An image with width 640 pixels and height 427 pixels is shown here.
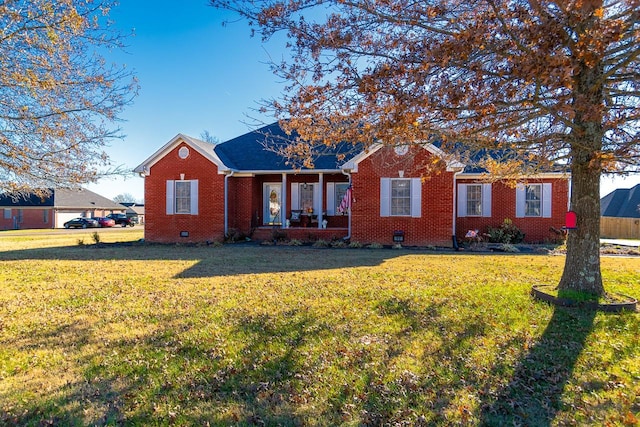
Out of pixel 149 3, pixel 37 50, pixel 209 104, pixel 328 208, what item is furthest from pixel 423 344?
pixel 209 104

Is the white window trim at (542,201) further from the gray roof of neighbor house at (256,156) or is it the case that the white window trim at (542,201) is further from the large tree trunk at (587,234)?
the large tree trunk at (587,234)

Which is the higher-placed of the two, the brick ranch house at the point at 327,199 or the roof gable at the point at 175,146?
the roof gable at the point at 175,146

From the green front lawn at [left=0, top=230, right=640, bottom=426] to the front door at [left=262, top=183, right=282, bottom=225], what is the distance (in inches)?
392

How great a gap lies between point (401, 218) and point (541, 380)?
11056mm

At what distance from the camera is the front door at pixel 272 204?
17984 mm

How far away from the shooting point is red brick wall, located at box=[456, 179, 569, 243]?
15.5m

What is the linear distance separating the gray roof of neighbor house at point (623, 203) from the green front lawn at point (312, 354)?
3200 centimetres

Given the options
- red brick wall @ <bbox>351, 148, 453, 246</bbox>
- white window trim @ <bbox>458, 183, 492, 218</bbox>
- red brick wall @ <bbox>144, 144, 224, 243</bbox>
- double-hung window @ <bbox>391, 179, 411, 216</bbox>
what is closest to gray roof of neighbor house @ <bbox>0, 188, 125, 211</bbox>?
red brick wall @ <bbox>144, 144, 224, 243</bbox>

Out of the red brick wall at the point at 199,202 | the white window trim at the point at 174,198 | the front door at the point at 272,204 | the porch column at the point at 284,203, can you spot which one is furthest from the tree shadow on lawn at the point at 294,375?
the front door at the point at 272,204

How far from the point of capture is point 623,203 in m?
35.3

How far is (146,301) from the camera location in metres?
6.48

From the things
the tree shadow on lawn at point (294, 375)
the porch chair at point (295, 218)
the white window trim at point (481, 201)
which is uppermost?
the white window trim at point (481, 201)

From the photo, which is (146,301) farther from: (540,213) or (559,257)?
(540,213)

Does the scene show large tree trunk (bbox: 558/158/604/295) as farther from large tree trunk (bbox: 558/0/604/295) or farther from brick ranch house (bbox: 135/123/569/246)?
brick ranch house (bbox: 135/123/569/246)
